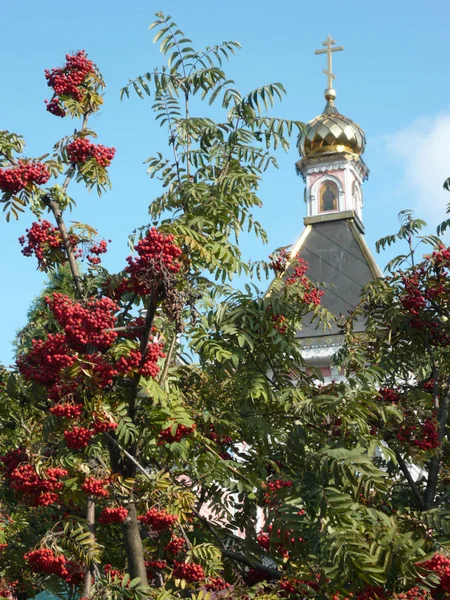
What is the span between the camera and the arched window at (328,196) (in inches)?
1597

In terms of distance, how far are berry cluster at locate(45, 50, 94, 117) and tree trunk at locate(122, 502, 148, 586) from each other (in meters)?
3.17

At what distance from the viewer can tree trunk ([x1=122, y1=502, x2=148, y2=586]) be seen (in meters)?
6.71

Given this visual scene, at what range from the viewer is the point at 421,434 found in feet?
24.8

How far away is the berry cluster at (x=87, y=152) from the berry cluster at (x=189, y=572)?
306cm

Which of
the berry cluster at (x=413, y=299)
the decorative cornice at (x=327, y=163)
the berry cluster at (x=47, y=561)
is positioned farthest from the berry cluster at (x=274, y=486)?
the decorative cornice at (x=327, y=163)

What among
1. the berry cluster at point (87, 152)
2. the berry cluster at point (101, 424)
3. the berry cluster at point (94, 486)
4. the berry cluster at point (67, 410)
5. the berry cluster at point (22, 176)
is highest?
the berry cluster at point (87, 152)

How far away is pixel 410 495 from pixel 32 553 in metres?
3.14

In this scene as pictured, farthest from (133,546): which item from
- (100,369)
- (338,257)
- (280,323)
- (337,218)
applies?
(337,218)

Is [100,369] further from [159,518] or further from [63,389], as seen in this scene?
[159,518]

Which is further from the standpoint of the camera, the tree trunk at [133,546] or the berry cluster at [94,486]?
the tree trunk at [133,546]

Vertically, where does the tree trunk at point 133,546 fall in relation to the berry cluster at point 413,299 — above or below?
below

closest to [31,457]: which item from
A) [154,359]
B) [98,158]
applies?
[154,359]

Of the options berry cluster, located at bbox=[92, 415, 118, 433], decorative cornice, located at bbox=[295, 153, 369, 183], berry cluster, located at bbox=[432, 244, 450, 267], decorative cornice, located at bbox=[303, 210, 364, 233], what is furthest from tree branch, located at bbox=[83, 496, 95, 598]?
decorative cornice, located at bbox=[295, 153, 369, 183]

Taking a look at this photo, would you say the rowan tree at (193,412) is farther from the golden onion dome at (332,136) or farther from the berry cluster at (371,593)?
the golden onion dome at (332,136)
